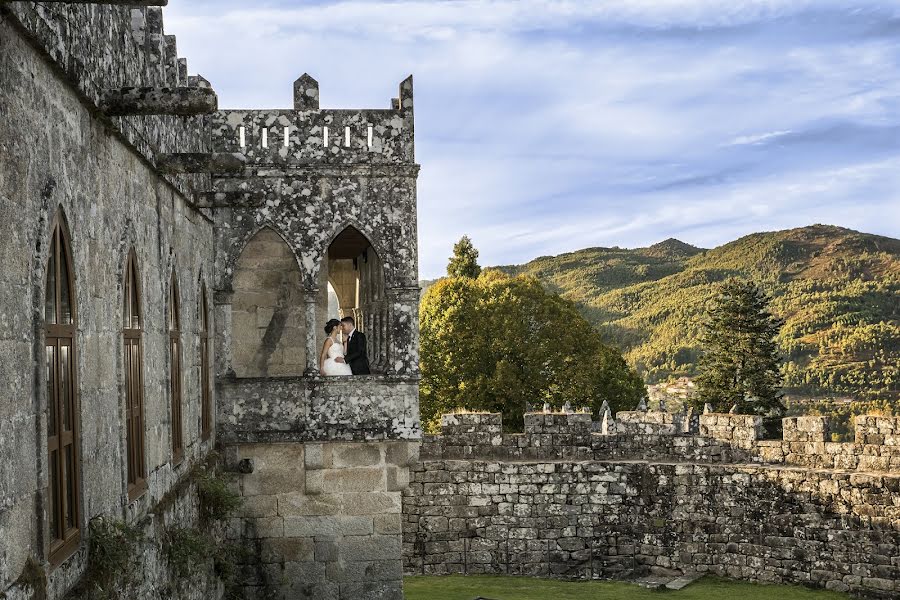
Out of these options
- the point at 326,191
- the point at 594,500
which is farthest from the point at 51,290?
the point at 594,500

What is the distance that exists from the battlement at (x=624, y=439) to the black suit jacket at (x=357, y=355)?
10.2 feet

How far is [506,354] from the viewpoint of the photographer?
3234cm

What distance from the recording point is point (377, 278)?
13.5 m

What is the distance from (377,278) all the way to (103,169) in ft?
23.3

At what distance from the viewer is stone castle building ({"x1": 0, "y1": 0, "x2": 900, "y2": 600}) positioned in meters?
5.29

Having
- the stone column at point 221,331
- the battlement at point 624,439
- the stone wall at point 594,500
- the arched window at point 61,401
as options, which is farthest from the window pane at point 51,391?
the battlement at point 624,439

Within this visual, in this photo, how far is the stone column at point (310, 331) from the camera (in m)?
12.7

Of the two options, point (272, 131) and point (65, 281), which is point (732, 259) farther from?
point (65, 281)

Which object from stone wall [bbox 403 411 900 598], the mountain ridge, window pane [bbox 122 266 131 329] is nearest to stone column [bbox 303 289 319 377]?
stone wall [bbox 403 411 900 598]

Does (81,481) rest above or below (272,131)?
below

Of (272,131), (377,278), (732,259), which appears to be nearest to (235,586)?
(377,278)

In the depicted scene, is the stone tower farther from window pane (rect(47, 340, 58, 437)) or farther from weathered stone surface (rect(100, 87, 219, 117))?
window pane (rect(47, 340, 58, 437))

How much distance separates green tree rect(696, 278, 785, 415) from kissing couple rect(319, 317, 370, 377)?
21.9 metres

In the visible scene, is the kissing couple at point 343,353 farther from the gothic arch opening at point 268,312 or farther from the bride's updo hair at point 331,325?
the gothic arch opening at point 268,312
